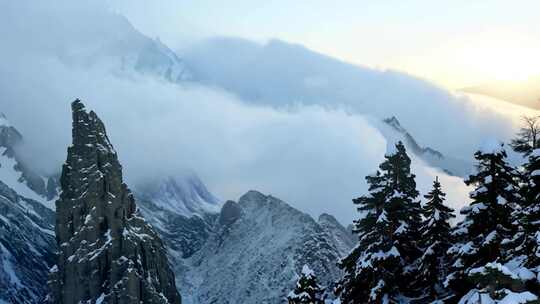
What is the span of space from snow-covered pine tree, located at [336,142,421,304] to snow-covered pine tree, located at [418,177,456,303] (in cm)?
136

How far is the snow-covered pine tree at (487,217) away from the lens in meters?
41.8

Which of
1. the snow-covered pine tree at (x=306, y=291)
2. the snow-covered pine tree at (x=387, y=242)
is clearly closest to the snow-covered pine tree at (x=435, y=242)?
the snow-covered pine tree at (x=387, y=242)

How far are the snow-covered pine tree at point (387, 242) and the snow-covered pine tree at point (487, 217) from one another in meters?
5.46

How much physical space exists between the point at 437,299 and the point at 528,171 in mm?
11079

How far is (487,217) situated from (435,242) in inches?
199

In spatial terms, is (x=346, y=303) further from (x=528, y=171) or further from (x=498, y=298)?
(x=498, y=298)

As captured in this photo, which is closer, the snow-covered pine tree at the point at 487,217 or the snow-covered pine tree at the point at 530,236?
the snow-covered pine tree at the point at 530,236

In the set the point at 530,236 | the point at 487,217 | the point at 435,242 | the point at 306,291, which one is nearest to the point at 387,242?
the point at 435,242

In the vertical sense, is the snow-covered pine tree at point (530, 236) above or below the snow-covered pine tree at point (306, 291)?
above

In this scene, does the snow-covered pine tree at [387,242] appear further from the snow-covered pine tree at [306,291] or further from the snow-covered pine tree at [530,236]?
the snow-covered pine tree at [530,236]

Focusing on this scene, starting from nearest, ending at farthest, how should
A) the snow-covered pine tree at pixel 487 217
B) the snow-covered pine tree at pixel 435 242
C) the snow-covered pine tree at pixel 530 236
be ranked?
1. the snow-covered pine tree at pixel 530 236
2. the snow-covered pine tree at pixel 487 217
3. the snow-covered pine tree at pixel 435 242

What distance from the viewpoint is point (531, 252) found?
117ft

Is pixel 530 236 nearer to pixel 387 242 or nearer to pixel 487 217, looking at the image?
pixel 487 217

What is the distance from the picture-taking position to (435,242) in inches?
1863
